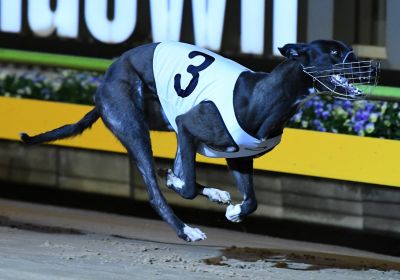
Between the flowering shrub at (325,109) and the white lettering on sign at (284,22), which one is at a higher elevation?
the white lettering on sign at (284,22)

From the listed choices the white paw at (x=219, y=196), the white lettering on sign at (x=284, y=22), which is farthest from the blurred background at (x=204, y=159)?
the white paw at (x=219, y=196)

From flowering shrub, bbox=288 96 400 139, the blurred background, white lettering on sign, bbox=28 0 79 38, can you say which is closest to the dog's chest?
the blurred background

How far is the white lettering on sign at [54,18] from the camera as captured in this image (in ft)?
32.1

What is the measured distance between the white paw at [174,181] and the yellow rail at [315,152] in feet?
6.68

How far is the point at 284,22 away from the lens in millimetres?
8844

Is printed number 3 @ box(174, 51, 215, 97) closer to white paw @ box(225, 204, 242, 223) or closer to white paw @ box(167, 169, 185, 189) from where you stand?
white paw @ box(167, 169, 185, 189)

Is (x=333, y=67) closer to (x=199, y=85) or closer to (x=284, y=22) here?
(x=199, y=85)

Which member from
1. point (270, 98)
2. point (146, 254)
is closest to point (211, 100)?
point (270, 98)

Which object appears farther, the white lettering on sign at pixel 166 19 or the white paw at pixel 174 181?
the white lettering on sign at pixel 166 19

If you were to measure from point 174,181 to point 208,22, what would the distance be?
2.79 m

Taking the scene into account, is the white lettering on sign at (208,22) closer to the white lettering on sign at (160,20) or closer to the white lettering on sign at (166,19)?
the white lettering on sign at (160,20)

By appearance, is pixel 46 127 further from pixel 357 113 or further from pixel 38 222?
pixel 357 113

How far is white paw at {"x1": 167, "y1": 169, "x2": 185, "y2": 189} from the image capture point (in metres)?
6.59

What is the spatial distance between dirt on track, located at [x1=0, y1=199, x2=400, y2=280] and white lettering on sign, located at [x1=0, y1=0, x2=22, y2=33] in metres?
1.56
